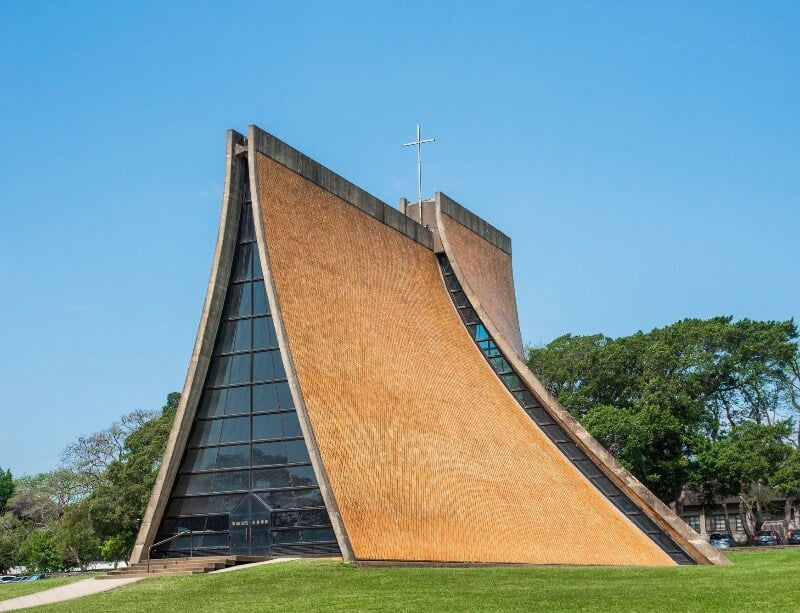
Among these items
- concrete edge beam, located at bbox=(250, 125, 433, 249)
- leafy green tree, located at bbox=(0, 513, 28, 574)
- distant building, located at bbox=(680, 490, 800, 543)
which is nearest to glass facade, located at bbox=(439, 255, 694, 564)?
concrete edge beam, located at bbox=(250, 125, 433, 249)

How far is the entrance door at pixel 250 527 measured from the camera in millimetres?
20031

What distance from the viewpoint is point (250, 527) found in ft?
66.3

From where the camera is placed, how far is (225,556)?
20.0 meters

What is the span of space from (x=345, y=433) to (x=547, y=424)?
8648 millimetres

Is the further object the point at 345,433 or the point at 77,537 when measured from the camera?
the point at 77,537

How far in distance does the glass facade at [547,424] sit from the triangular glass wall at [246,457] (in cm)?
872

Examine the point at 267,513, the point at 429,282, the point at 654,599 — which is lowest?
the point at 654,599

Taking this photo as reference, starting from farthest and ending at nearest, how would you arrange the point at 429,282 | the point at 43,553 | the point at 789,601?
1. the point at 43,553
2. the point at 429,282
3. the point at 789,601

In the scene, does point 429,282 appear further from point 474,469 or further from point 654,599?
point 654,599

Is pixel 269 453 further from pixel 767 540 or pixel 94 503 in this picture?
pixel 767 540

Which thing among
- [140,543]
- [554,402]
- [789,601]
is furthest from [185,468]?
[789,601]

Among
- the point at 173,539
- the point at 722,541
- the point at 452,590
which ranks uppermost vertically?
the point at 173,539

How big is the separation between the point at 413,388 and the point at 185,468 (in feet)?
18.9

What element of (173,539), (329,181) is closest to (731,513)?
(329,181)
